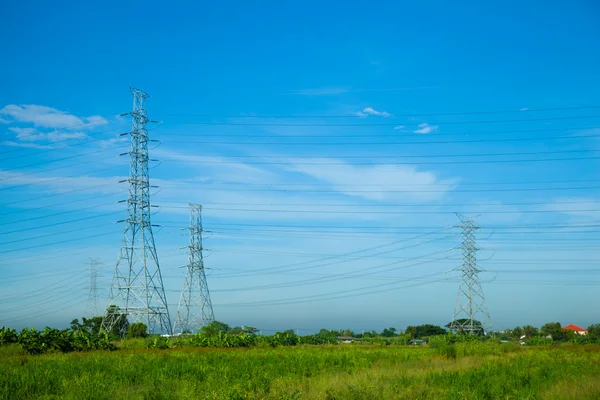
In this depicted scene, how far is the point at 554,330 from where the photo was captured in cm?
9212

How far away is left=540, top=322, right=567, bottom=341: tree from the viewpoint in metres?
85.9

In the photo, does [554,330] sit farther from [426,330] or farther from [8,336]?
[8,336]

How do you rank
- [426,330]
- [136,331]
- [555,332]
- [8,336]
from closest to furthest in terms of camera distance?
[8,336] → [136,331] → [555,332] → [426,330]

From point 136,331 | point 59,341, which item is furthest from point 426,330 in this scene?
point 59,341

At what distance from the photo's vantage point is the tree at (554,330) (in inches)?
3380

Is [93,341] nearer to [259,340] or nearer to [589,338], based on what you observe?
[259,340]

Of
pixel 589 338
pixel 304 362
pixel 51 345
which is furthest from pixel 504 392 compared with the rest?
pixel 589 338

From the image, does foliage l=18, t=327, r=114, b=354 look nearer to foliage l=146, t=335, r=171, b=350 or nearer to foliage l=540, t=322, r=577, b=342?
foliage l=146, t=335, r=171, b=350

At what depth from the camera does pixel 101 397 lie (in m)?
15.8

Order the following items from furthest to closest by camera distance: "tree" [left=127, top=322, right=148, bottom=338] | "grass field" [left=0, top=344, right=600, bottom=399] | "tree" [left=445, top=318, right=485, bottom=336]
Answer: "tree" [left=445, top=318, right=485, bottom=336], "tree" [left=127, top=322, right=148, bottom=338], "grass field" [left=0, top=344, right=600, bottom=399]

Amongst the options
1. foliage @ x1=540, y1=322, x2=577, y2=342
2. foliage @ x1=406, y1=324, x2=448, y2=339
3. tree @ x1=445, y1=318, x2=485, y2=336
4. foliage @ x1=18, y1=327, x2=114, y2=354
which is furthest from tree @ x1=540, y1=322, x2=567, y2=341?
foliage @ x1=18, y1=327, x2=114, y2=354

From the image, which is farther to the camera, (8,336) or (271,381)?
(8,336)

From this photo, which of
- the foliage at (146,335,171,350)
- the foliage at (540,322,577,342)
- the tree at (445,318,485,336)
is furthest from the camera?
the foliage at (540,322,577,342)

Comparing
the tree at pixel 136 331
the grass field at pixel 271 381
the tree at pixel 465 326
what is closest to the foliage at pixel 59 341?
the grass field at pixel 271 381
